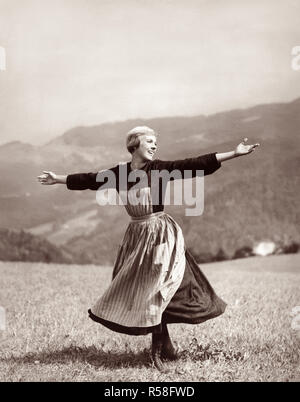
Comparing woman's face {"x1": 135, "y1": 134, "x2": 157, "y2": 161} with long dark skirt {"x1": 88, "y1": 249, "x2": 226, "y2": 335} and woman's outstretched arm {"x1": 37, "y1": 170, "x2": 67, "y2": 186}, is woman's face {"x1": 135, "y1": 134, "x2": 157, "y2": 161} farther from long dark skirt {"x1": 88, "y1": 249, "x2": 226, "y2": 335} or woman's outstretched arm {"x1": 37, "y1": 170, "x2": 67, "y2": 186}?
long dark skirt {"x1": 88, "y1": 249, "x2": 226, "y2": 335}

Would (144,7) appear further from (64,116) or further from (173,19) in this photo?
(64,116)

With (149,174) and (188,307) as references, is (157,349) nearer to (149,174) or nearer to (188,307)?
A: (188,307)

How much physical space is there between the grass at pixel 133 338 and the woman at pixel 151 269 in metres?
0.31

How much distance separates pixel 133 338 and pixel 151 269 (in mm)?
922

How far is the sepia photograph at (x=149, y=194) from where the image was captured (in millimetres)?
4152

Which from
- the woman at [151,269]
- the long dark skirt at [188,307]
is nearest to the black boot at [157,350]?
the woman at [151,269]

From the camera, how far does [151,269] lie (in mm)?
4066

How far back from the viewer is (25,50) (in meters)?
5.55

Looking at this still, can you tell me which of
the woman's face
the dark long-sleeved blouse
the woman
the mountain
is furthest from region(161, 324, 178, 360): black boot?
the mountain

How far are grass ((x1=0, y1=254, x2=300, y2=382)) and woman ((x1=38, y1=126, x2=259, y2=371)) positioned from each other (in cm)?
31

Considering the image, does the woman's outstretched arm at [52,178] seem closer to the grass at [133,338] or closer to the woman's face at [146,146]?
the woman's face at [146,146]

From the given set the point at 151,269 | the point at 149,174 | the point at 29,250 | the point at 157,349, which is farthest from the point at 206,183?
the point at 157,349

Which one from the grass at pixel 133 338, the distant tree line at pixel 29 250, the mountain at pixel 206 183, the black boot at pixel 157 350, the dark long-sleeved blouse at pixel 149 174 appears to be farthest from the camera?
the distant tree line at pixel 29 250
